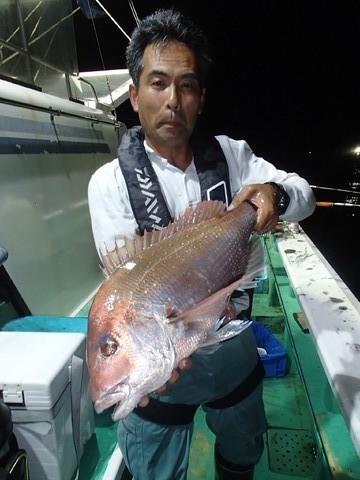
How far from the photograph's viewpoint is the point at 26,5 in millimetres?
4906

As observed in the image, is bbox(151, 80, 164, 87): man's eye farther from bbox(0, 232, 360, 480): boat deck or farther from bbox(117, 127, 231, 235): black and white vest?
bbox(0, 232, 360, 480): boat deck

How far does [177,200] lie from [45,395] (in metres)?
1.31

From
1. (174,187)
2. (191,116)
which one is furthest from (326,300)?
(191,116)

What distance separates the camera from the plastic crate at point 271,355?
3.09 metres

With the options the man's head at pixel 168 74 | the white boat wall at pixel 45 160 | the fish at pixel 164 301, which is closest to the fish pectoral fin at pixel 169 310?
the fish at pixel 164 301

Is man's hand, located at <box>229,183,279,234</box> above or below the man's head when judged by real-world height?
below

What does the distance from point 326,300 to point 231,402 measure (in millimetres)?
1141

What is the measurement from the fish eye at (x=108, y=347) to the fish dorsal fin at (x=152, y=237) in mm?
348

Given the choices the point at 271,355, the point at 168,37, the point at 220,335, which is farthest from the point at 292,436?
the point at 168,37

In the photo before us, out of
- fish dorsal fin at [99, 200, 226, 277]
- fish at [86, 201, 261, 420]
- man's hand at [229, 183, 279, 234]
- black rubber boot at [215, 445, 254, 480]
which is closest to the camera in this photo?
fish at [86, 201, 261, 420]

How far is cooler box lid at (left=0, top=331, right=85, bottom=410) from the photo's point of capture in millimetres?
1616

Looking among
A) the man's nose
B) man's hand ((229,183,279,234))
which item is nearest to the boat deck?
man's hand ((229,183,279,234))

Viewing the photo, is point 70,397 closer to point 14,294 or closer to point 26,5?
point 14,294

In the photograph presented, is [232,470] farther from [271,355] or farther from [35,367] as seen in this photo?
[35,367]
